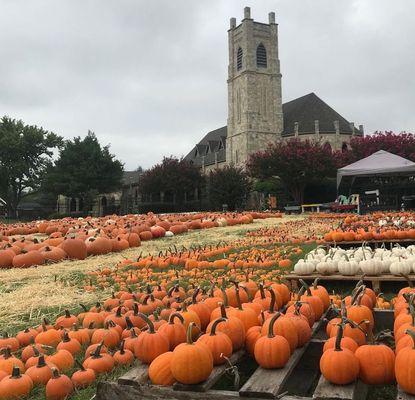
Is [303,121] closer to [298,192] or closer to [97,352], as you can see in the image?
[298,192]

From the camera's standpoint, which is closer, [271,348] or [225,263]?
[271,348]

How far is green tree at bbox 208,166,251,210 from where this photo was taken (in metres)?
37.5

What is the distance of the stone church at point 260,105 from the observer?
57938 mm

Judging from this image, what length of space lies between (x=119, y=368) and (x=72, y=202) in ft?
214

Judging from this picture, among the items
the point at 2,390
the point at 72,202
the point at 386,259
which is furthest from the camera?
the point at 72,202

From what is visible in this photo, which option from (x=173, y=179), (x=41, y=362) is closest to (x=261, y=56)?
(x=173, y=179)

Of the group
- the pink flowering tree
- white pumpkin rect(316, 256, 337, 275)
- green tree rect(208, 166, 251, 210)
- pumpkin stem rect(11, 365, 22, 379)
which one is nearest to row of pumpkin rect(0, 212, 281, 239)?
white pumpkin rect(316, 256, 337, 275)

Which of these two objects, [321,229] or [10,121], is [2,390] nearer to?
[321,229]

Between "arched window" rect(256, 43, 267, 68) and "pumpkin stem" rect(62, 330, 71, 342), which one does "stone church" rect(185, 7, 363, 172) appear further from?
"pumpkin stem" rect(62, 330, 71, 342)

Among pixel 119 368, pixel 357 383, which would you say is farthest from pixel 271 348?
pixel 119 368

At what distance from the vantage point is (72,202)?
65.9 meters

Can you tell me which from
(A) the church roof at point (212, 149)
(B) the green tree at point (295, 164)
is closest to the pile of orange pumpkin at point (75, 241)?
(B) the green tree at point (295, 164)

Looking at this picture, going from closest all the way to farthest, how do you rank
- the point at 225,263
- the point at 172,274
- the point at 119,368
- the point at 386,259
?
the point at 119,368 → the point at 386,259 → the point at 172,274 → the point at 225,263

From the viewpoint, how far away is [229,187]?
37.3 metres
